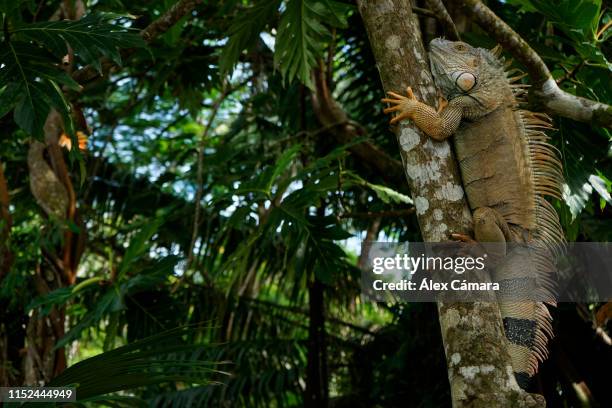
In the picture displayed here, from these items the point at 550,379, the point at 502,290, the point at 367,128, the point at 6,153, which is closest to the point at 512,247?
the point at 502,290

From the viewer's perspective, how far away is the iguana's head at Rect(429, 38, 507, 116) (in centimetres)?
352

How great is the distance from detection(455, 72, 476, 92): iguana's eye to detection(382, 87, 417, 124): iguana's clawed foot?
69cm

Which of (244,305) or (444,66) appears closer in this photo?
(444,66)

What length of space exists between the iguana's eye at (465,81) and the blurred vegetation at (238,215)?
49 cm

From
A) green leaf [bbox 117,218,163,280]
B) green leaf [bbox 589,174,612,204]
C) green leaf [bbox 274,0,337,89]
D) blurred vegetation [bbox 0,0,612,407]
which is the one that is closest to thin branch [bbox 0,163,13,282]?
blurred vegetation [bbox 0,0,612,407]

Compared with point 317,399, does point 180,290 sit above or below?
above

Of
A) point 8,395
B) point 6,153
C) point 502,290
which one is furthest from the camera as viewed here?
point 6,153

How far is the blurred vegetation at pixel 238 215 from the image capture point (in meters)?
3.65

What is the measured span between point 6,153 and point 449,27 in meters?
4.29

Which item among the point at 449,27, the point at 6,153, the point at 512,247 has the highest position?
the point at 6,153

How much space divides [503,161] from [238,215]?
72.0 inches

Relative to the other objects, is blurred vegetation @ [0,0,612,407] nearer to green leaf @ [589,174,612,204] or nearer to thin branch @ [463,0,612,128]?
green leaf @ [589,174,612,204]

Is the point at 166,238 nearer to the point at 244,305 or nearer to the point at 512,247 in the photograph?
the point at 244,305

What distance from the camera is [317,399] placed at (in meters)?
5.57
